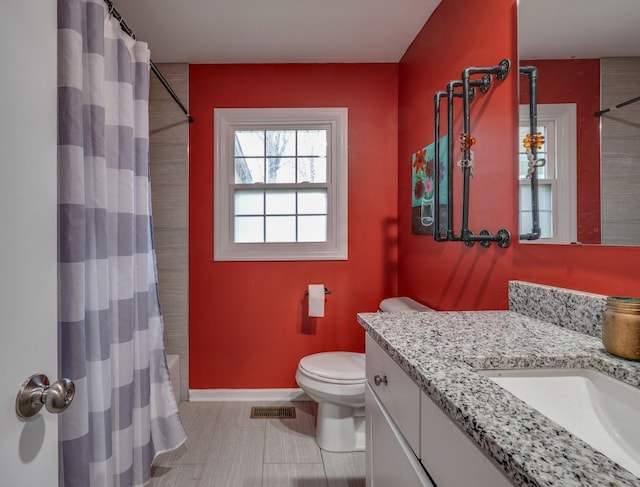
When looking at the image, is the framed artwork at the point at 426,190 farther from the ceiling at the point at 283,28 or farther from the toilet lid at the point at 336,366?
the toilet lid at the point at 336,366

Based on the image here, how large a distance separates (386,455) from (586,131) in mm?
1051

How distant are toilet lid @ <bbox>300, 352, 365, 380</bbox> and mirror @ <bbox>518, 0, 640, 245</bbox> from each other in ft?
3.79

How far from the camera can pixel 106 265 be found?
1115mm

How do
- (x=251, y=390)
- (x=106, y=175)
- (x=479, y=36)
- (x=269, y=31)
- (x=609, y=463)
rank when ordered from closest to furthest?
(x=609, y=463) → (x=106, y=175) → (x=479, y=36) → (x=269, y=31) → (x=251, y=390)

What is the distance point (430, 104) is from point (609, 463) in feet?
5.99

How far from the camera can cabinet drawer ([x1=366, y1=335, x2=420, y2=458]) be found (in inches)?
27.3

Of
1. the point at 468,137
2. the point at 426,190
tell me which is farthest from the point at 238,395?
the point at 468,137

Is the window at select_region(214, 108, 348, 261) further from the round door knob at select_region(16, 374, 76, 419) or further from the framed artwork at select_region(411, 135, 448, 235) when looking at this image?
the round door knob at select_region(16, 374, 76, 419)

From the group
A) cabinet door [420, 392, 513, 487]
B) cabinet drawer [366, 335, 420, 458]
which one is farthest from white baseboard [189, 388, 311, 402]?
cabinet door [420, 392, 513, 487]

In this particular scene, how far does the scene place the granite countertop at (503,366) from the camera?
37 cm

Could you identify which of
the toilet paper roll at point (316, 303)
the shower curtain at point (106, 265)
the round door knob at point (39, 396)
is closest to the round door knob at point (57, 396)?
the round door knob at point (39, 396)

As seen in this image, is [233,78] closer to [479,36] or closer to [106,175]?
[106,175]

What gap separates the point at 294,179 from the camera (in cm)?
235

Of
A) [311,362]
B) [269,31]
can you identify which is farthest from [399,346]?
[269,31]
